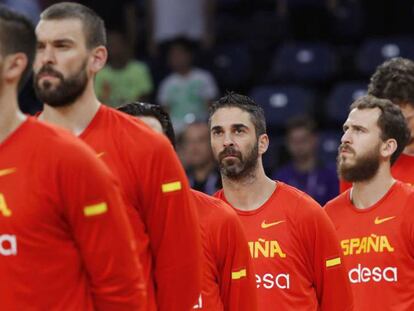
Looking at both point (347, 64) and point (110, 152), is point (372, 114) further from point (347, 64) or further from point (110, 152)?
point (347, 64)

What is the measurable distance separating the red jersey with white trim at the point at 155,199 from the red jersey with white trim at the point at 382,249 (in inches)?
71.0

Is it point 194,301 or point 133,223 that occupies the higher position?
point 133,223

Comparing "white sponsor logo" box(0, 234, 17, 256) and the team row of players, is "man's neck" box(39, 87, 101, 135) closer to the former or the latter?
the team row of players

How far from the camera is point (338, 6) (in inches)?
514

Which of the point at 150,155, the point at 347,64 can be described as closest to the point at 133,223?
the point at 150,155

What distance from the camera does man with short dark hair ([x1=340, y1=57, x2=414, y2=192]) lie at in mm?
6926

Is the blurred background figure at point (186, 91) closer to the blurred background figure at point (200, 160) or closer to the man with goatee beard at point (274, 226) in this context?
the blurred background figure at point (200, 160)

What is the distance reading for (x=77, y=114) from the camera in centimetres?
466

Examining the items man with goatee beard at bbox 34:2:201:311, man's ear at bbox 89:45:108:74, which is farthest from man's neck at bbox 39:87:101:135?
man's ear at bbox 89:45:108:74

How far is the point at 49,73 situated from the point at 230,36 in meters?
9.42

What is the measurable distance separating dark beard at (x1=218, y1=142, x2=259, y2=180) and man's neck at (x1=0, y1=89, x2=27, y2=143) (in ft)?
7.69

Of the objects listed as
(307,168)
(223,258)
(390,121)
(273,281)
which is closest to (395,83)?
(390,121)

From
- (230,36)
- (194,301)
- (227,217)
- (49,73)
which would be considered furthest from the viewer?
(230,36)

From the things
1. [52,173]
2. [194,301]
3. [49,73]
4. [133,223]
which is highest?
[49,73]
